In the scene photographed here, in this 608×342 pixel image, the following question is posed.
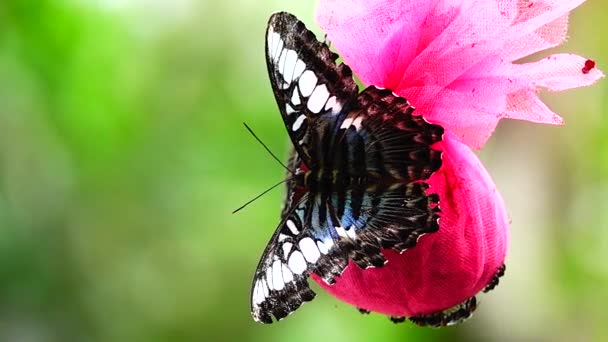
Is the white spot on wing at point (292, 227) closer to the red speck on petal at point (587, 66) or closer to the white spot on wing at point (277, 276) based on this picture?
the white spot on wing at point (277, 276)

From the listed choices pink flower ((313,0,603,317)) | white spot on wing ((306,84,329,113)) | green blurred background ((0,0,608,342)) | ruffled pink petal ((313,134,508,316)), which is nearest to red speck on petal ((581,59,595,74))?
pink flower ((313,0,603,317))

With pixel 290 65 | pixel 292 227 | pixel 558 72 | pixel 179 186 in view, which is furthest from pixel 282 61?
pixel 179 186

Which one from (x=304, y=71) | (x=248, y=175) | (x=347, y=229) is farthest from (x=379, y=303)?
(x=248, y=175)

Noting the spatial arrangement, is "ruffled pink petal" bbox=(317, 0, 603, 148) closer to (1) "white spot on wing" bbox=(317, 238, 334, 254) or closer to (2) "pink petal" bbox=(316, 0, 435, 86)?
(2) "pink petal" bbox=(316, 0, 435, 86)

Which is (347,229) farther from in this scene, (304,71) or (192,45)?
(192,45)

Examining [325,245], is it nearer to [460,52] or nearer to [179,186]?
[460,52]
